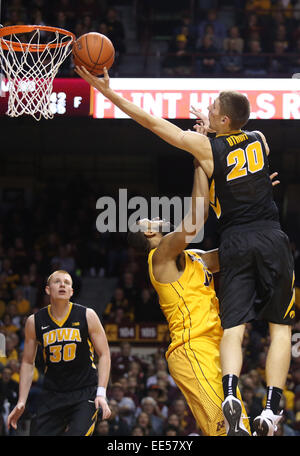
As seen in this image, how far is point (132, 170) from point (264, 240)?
11437mm

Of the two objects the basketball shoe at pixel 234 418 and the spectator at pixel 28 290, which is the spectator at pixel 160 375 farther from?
the basketball shoe at pixel 234 418

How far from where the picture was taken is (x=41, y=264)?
12.8 metres

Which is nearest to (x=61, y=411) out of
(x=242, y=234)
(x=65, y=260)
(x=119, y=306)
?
(x=242, y=234)

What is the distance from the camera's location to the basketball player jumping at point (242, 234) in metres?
4.39

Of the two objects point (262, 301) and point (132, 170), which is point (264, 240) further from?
point (132, 170)

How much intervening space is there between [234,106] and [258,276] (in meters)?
1.09

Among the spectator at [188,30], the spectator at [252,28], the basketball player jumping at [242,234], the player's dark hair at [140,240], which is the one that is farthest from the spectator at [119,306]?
the basketball player jumping at [242,234]

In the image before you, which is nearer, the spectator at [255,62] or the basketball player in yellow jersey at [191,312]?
the basketball player in yellow jersey at [191,312]

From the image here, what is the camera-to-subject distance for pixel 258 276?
14.8ft

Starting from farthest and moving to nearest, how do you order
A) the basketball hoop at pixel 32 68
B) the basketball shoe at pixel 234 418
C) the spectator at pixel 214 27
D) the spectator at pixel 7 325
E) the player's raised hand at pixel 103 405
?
the spectator at pixel 214 27 < the spectator at pixel 7 325 < the basketball hoop at pixel 32 68 < the player's raised hand at pixel 103 405 < the basketball shoe at pixel 234 418

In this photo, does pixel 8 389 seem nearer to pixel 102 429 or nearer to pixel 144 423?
pixel 102 429

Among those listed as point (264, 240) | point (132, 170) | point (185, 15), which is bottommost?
point (264, 240)

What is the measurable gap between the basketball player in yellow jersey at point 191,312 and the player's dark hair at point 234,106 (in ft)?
1.25

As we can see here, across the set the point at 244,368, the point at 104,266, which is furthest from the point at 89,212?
the point at 244,368
